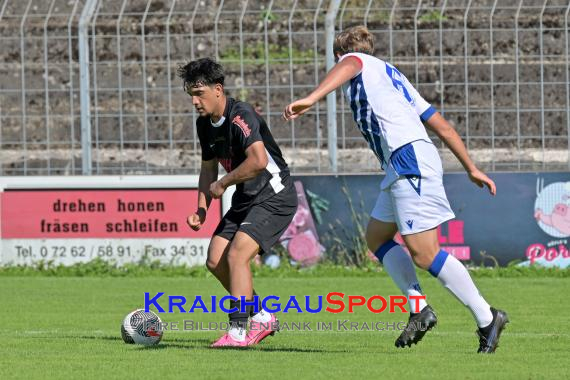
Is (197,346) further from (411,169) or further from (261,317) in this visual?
(411,169)

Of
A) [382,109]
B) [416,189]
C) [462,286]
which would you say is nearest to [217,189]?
[382,109]

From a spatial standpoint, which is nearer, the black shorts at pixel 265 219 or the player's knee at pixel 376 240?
the player's knee at pixel 376 240

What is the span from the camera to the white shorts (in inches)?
302

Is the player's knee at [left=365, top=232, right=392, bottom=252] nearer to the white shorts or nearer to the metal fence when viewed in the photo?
the white shorts

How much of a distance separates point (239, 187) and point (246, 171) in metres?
0.49

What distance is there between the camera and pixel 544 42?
14641 mm

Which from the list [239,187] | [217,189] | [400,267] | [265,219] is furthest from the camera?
[239,187]

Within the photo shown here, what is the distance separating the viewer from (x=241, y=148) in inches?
335

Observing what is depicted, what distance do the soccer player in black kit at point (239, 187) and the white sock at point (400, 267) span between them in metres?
0.85

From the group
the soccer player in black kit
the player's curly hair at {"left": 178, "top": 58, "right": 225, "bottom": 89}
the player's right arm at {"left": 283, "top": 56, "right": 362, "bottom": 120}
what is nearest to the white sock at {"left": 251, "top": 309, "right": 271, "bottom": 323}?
the soccer player in black kit

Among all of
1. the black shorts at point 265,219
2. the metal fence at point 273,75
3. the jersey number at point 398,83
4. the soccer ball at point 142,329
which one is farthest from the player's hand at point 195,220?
the metal fence at point 273,75

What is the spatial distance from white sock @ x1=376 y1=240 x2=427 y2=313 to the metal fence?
681cm

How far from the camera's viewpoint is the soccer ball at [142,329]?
8508 mm

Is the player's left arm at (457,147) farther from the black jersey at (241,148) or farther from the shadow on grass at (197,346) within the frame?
the shadow on grass at (197,346)
